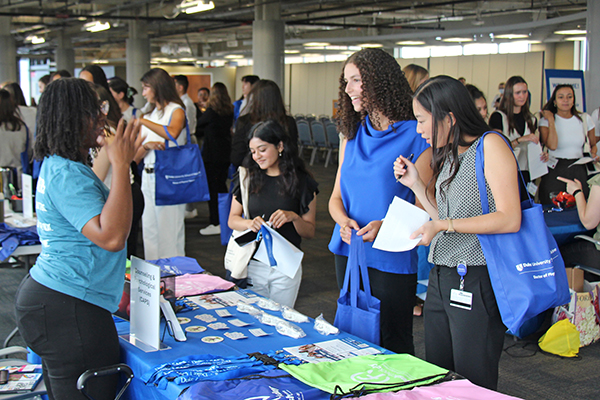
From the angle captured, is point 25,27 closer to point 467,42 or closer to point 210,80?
point 210,80

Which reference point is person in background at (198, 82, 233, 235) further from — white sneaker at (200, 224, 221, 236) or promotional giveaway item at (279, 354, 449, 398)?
promotional giveaway item at (279, 354, 449, 398)

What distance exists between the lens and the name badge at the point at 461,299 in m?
1.74

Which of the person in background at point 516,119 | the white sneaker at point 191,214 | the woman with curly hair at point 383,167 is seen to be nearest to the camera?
the woman with curly hair at point 383,167

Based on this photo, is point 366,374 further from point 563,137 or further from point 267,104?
point 563,137

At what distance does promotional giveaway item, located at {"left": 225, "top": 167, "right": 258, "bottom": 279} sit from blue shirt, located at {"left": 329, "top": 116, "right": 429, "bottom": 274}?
0.69 metres

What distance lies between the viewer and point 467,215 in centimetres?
176

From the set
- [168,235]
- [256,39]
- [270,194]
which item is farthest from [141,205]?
[256,39]

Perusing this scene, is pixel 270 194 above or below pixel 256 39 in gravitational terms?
below

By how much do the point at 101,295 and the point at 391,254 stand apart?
3.26 feet

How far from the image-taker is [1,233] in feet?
10.4

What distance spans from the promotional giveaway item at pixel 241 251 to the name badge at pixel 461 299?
1.14 metres

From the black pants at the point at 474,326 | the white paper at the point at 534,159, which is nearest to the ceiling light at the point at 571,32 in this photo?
the white paper at the point at 534,159

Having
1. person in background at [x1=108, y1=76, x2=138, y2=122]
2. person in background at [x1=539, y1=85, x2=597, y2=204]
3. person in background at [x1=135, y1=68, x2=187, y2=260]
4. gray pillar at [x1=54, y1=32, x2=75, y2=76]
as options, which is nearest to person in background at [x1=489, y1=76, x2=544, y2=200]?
person in background at [x1=539, y1=85, x2=597, y2=204]

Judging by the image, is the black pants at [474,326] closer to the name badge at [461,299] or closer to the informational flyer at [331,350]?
the name badge at [461,299]
